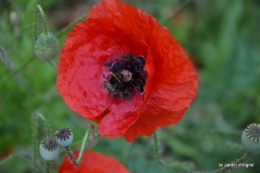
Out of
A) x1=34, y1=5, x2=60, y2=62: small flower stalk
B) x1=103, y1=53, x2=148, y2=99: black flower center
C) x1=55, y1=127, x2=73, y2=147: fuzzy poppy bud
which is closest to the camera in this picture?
x1=55, y1=127, x2=73, y2=147: fuzzy poppy bud

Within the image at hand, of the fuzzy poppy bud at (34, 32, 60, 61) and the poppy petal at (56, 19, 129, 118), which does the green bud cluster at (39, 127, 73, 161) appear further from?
the fuzzy poppy bud at (34, 32, 60, 61)

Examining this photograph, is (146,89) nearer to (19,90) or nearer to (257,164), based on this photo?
(19,90)

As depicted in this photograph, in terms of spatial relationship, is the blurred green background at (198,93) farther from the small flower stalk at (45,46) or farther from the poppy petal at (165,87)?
the poppy petal at (165,87)

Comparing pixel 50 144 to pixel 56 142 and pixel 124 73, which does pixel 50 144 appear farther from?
pixel 124 73

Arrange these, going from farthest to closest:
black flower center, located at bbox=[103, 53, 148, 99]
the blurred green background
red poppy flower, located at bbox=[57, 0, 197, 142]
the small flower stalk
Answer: the blurred green background, black flower center, located at bbox=[103, 53, 148, 99], the small flower stalk, red poppy flower, located at bbox=[57, 0, 197, 142]

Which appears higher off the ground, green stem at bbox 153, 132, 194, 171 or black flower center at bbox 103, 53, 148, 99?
black flower center at bbox 103, 53, 148, 99

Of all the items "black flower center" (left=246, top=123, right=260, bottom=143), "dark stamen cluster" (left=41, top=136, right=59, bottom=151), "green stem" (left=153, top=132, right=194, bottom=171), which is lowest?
"green stem" (left=153, top=132, right=194, bottom=171)

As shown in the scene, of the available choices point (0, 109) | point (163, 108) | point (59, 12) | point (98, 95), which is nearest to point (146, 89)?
point (163, 108)

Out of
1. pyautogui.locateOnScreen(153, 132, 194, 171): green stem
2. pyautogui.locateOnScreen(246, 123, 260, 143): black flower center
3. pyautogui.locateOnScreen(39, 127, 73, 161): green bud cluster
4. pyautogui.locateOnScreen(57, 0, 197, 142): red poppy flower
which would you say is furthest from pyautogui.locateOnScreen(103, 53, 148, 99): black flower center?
pyautogui.locateOnScreen(246, 123, 260, 143): black flower center

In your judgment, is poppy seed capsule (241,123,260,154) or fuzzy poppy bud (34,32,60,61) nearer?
poppy seed capsule (241,123,260,154)
